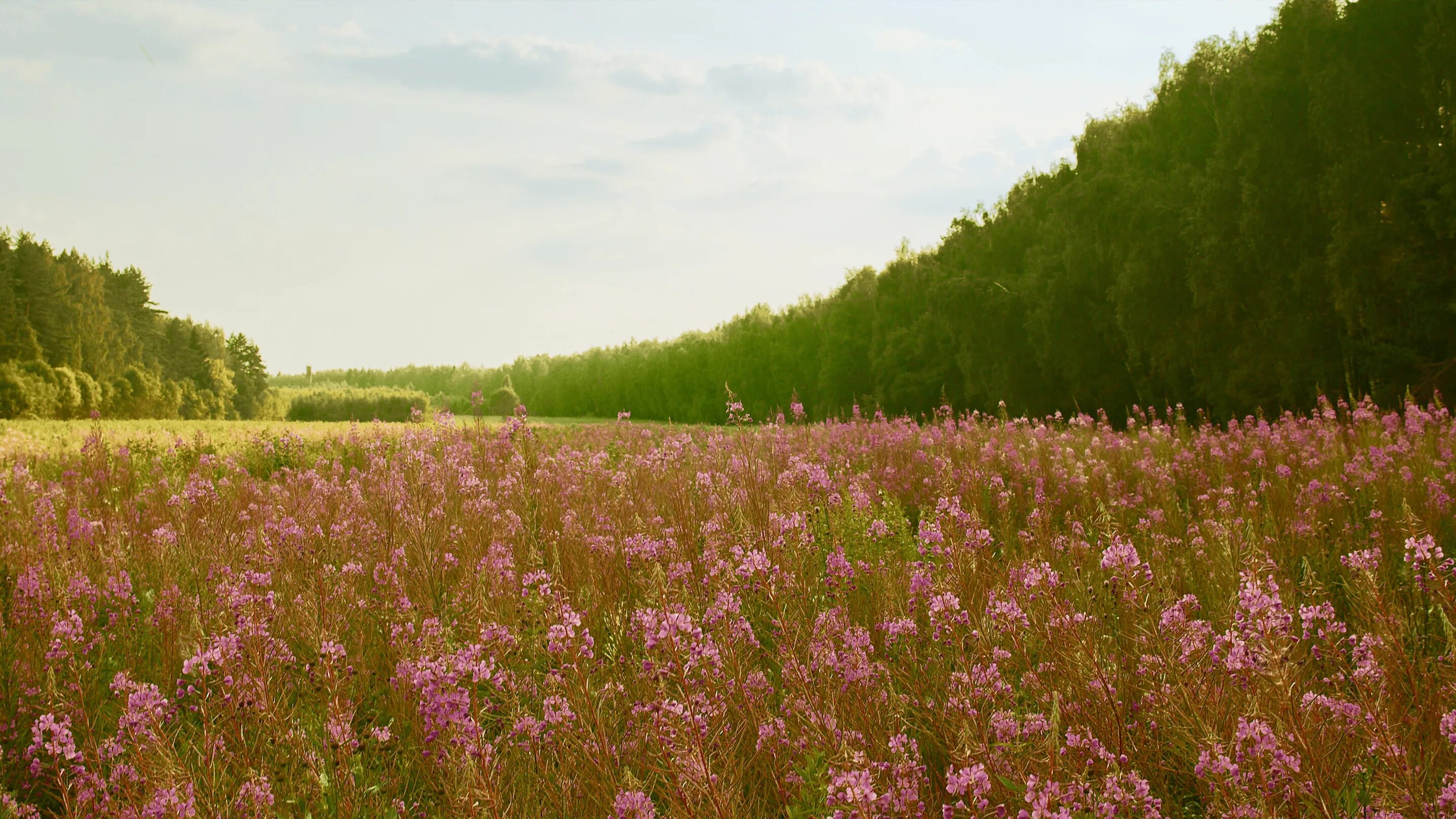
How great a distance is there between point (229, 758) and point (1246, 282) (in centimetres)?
1876

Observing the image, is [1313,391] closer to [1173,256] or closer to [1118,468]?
[1173,256]

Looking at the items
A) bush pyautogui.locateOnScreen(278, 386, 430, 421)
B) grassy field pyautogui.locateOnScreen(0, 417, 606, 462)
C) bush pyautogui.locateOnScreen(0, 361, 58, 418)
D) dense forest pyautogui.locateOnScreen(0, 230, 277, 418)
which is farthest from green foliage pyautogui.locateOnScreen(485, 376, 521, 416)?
grassy field pyautogui.locateOnScreen(0, 417, 606, 462)

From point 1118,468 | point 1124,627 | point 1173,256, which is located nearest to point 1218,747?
point 1124,627

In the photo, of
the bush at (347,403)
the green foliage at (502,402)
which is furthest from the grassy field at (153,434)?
the bush at (347,403)

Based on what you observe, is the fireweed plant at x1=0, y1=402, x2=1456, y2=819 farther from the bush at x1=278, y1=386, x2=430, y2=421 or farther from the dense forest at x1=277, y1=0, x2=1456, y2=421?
the bush at x1=278, y1=386, x2=430, y2=421

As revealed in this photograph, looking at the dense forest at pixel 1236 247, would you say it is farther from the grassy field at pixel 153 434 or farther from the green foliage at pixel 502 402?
the green foliage at pixel 502 402

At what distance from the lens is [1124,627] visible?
2971 mm

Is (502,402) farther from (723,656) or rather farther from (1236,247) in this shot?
(723,656)

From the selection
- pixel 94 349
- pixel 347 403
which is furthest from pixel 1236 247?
pixel 347 403

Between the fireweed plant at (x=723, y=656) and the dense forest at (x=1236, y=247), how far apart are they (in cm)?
865

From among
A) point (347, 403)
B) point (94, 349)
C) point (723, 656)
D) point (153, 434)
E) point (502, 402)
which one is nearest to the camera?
point (723, 656)

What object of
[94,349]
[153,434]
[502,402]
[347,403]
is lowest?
[153,434]

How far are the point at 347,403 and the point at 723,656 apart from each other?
55.5 metres

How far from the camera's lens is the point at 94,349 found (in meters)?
30.9
